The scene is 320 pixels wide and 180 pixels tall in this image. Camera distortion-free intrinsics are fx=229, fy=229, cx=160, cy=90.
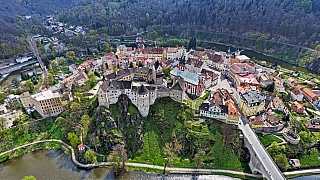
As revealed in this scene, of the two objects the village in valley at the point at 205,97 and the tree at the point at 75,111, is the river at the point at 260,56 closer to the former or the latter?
the village in valley at the point at 205,97

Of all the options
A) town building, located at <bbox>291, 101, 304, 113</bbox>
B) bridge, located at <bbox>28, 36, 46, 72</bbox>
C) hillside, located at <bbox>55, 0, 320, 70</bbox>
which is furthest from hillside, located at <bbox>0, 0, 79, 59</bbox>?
town building, located at <bbox>291, 101, 304, 113</bbox>

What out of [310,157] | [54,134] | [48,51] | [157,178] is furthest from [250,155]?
[48,51]

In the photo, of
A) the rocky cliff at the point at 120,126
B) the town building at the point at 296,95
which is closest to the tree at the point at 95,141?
the rocky cliff at the point at 120,126

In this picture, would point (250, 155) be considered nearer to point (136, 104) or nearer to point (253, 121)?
point (253, 121)

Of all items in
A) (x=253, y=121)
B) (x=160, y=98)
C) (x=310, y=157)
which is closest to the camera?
(x=310, y=157)

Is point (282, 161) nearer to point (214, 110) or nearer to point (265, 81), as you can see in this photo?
point (214, 110)

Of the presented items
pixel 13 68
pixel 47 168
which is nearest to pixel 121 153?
pixel 47 168
